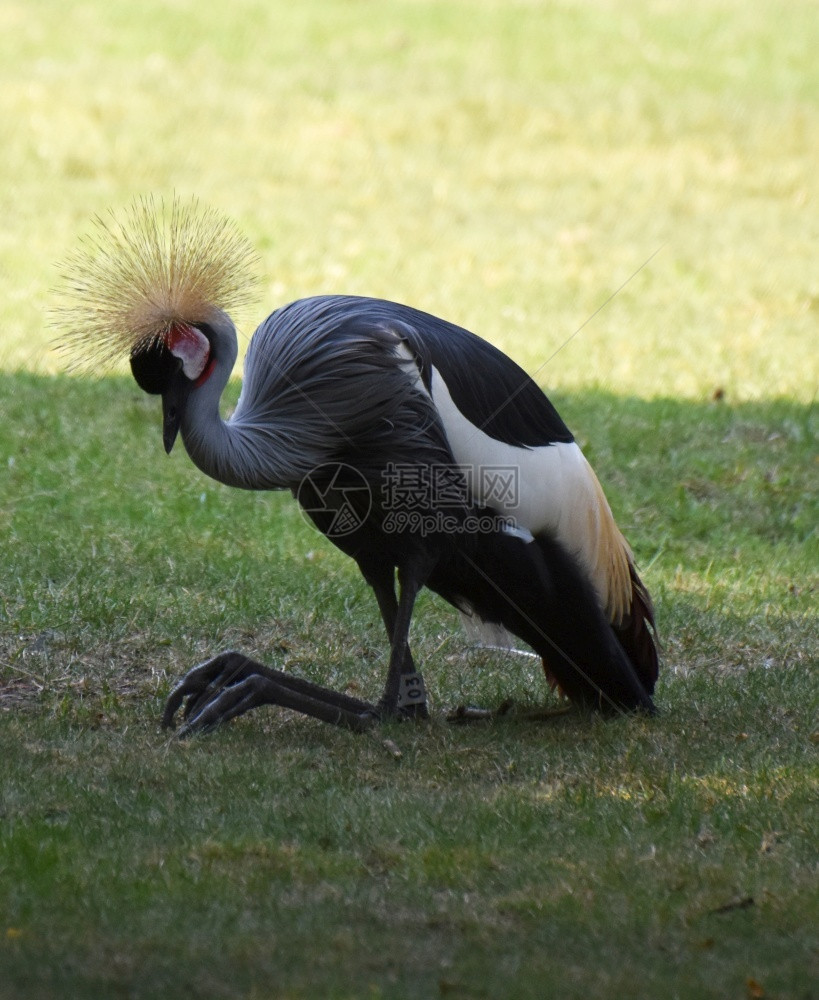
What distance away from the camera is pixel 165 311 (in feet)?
14.0

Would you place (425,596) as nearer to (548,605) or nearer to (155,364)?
(548,605)

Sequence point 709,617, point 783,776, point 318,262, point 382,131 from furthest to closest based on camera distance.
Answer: point 382,131, point 318,262, point 709,617, point 783,776

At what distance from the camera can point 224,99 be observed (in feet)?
49.0

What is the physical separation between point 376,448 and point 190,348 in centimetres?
61

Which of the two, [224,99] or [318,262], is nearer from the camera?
[318,262]

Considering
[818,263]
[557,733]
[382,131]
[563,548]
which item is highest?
[382,131]

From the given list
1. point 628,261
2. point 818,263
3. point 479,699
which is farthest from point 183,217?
point 818,263

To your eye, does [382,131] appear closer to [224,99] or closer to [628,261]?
[224,99]

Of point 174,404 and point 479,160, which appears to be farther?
point 479,160

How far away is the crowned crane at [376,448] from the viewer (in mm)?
4293

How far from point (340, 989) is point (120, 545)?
3.78 metres

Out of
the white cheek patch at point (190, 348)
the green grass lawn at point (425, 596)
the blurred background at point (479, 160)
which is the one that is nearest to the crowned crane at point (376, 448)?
the white cheek patch at point (190, 348)

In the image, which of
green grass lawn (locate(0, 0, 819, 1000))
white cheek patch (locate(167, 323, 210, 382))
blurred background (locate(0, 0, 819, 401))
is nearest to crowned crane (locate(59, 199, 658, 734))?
white cheek patch (locate(167, 323, 210, 382))

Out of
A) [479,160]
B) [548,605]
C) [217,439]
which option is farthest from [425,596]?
[479,160]
